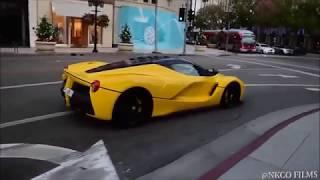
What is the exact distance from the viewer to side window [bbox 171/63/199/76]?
8.84m

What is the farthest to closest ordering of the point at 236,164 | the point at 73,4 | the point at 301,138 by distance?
1. the point at 73,4
2. the point at 301,138
3. the point at 236,164

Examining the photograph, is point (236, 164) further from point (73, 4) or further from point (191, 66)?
point (73, 4)

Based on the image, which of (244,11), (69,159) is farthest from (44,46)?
(244,11)

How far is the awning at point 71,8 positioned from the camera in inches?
1379

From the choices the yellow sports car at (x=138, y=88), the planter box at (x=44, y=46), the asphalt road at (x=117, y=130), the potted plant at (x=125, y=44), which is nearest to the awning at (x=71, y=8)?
the potted plant at (x=125, y=44)

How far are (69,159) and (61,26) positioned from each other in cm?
3117

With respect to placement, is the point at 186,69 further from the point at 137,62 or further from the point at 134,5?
the point at 134,5

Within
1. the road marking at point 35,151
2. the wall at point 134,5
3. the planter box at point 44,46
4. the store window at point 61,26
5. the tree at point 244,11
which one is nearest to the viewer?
the road marking at point 35,151

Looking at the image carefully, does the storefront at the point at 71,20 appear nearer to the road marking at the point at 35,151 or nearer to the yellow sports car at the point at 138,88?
the yellow sports car at the point at 138,88

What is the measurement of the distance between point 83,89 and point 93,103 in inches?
18.7

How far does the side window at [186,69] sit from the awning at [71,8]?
2775 cm

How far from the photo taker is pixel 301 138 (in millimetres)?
7113

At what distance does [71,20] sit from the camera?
3647 cm

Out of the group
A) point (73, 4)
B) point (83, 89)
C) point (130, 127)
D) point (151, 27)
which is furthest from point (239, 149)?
point (151, 27)
